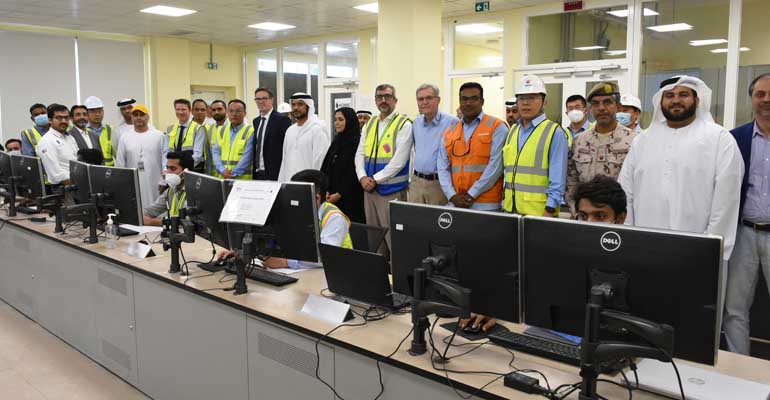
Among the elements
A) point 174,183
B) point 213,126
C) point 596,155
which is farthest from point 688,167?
point 213,126

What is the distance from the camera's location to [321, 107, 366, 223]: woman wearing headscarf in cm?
480

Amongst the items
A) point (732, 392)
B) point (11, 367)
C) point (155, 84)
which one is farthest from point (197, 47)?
point (732, 392)

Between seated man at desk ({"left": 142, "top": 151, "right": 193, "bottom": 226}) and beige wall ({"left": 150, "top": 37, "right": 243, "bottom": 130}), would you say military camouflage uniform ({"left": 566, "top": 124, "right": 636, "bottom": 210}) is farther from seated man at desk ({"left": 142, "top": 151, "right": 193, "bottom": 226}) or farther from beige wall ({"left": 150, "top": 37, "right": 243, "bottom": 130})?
beige wall ({"left": 150, "top": 37, "right": 243, "bottom": 130})

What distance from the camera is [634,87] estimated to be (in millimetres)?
7250

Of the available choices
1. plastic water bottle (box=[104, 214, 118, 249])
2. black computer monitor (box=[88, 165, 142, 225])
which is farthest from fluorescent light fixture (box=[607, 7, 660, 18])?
plastic water bottle (box=[104, 214, 118, 249])

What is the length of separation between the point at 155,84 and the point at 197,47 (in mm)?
1238

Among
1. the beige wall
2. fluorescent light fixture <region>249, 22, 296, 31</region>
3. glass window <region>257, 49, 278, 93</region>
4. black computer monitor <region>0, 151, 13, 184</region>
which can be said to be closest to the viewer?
black computer monitor <region>0, 151, 13, 184</region>

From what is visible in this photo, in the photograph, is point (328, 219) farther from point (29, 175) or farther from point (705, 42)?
point (705, 42)

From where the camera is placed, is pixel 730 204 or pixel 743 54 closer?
pixel 730 204

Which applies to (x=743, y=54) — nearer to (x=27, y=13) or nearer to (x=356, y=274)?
(x=356, y=274)

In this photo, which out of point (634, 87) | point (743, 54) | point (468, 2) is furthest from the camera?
point (468, 2)

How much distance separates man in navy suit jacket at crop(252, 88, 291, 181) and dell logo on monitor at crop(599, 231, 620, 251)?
422 centimetres

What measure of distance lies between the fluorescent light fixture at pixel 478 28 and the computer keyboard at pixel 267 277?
7032 mm

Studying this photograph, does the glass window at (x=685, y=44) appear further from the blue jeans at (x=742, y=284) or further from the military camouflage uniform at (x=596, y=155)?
the blue jeans at (x=742, y=284)
